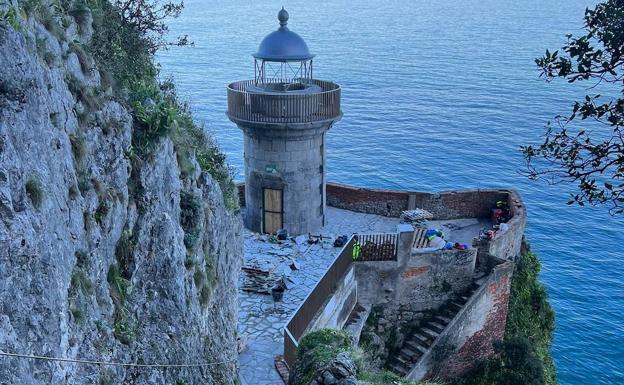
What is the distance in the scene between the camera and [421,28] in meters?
108

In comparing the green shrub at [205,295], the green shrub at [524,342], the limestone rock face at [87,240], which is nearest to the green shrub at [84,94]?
the limestone rock face at [87,240]

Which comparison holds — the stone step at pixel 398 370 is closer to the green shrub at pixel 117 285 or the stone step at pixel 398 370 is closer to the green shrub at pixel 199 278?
the green shrub at pixel 199 278

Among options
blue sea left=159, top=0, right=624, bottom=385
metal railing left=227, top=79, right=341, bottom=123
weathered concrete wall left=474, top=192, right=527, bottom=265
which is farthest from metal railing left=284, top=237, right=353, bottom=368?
blue sea left=159, top=0, right=624, bottom=385

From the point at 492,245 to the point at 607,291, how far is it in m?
13.3

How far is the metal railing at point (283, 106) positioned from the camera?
19750mm

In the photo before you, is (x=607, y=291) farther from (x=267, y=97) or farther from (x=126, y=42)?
(x=126, y=42)

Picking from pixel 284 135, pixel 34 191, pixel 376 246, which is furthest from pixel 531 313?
pixel 34 191

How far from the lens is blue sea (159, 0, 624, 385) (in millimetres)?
30281

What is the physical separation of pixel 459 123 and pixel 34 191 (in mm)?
46826

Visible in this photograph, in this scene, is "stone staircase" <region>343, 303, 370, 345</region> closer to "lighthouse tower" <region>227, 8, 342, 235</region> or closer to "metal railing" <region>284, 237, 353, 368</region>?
"metal railing" <region>284, 237, 353, 368</region>

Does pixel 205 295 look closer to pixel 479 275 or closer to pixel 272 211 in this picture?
pixel 272 211

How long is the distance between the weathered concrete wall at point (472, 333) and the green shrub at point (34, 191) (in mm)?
15497

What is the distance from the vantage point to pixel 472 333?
20.9 m

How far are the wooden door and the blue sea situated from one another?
7.85 m
